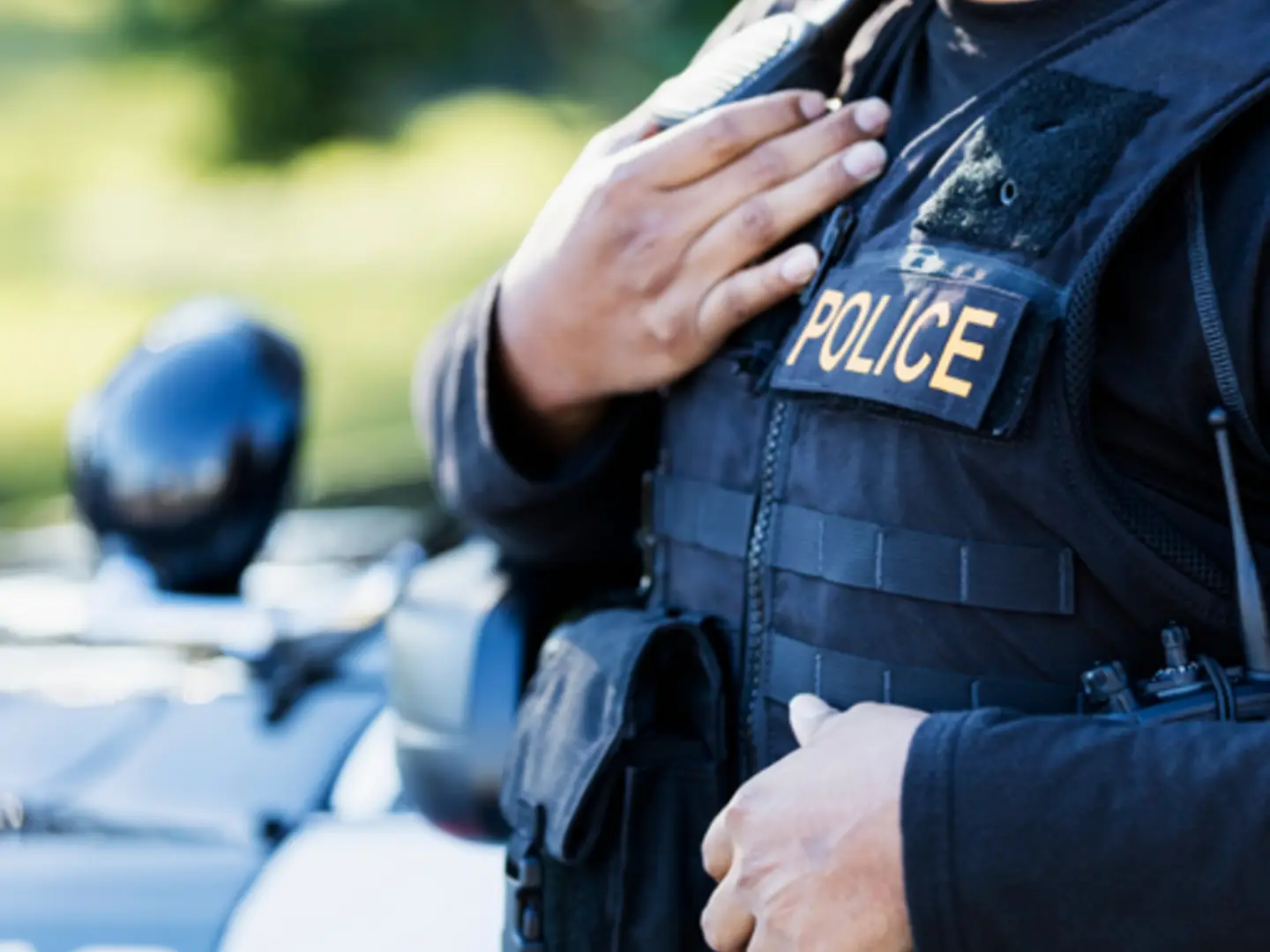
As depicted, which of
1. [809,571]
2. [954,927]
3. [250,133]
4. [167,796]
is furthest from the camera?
[250,133]

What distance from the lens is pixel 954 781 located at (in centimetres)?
96

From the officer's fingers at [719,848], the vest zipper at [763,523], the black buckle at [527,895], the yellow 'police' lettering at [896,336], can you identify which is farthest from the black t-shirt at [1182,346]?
the black buckle at [527,895]

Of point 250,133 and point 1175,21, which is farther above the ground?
point 1175,21

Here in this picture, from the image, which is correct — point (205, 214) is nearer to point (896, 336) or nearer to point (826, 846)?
point (896, 336)

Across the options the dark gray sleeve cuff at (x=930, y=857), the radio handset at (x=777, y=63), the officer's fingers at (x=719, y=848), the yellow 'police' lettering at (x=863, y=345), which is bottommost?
the officer's fingers at (x=719, y=848)

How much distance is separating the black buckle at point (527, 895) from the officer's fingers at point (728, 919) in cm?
26

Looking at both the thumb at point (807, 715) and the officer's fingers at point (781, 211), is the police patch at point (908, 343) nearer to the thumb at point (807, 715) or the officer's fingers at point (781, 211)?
the officer's fingers at point (781, 211)

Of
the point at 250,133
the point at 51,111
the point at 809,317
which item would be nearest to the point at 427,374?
the point at 809,317

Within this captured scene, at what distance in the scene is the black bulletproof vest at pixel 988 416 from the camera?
1.03 metres

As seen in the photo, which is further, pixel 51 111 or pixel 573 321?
pixel 51 111

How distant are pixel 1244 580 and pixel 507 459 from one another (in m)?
0.63

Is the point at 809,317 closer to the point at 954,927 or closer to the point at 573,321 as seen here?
the point at 573,321

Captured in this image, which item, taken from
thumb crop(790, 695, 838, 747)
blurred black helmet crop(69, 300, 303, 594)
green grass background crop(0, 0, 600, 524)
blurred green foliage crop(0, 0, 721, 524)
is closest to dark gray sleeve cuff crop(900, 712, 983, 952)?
thumb crop(790, 695, 838, 747)

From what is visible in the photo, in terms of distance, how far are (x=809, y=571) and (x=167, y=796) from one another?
1.02 metres
